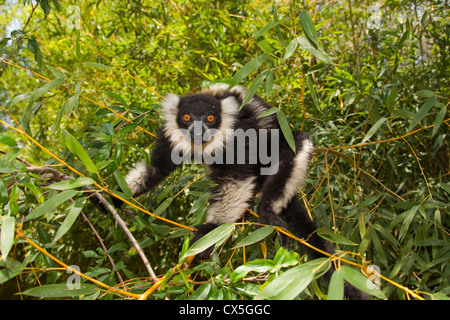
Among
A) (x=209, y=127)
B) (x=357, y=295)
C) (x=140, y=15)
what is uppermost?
(x=140, y=15)

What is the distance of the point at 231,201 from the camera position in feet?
5.94

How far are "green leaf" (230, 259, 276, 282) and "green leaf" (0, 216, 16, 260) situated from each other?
0.54 meters

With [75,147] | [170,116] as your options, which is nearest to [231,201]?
[170,116]

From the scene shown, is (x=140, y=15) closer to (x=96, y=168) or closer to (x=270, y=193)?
(x=270, y=193)

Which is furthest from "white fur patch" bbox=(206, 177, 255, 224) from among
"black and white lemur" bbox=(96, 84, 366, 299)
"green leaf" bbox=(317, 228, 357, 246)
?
"green leaf" bbox=(317, 228, 357, 246)

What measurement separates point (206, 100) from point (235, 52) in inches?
39.5

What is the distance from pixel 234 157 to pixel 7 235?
4.02 ft

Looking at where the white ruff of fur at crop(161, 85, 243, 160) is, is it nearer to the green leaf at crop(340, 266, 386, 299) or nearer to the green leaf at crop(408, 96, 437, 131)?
the green leaf at crop(408, 96, 437, 131)

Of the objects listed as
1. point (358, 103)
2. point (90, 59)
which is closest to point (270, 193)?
point (358, 103)

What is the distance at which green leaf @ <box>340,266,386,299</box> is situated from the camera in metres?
0.83

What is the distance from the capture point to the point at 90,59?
3133 millimetres

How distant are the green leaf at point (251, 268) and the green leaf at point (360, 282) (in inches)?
8.6
